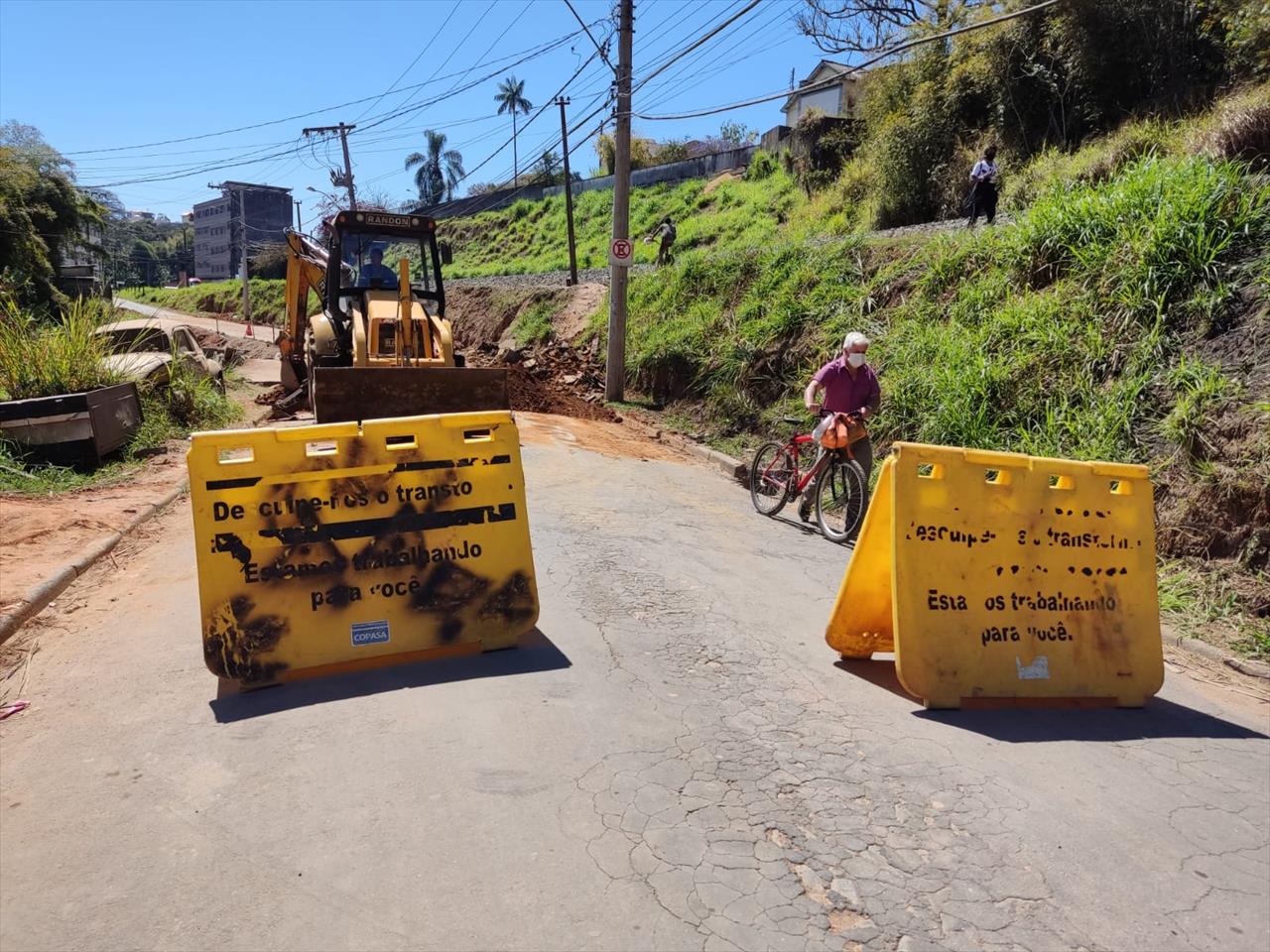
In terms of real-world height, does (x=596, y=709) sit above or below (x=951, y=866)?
above

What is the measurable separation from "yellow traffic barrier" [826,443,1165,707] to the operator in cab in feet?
30.6

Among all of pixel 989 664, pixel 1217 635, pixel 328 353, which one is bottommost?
pixel 1217 635

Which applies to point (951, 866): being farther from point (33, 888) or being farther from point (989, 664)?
point (33, 888)

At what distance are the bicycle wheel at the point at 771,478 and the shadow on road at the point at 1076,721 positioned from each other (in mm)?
4405

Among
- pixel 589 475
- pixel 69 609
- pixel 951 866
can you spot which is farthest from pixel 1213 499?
pixel 69 609

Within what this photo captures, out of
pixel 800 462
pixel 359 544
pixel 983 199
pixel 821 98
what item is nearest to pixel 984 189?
pixel 983 199

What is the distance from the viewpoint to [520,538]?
4.96 m

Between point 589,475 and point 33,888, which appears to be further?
point 589,475

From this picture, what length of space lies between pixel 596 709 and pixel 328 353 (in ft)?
30.8

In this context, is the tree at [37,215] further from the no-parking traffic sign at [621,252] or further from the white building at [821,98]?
the white building at [821,98]

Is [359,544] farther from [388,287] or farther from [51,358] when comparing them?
[51,358]

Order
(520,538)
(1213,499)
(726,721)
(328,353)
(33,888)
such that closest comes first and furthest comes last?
(33,888) → (726,721) → (520,538) → (1213,499) → (328,353)

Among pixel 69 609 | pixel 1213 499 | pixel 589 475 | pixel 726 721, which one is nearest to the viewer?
pixel 726 721

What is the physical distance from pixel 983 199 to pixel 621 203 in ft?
22.6
